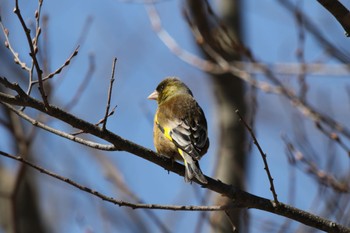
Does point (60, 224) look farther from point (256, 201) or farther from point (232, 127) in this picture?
point (256, 201)

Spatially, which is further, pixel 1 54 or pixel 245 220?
pixel 1 54

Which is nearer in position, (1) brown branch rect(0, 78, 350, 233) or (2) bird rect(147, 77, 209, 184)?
(1) brown branch rect(0, 78, 350, 233)

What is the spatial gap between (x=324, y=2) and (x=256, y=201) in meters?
1.31

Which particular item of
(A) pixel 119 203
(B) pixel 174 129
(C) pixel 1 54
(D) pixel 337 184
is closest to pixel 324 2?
(A) pixel 119 203

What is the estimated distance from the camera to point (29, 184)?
677 cm

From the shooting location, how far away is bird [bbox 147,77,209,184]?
4604 mm

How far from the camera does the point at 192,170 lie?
420 centimetres

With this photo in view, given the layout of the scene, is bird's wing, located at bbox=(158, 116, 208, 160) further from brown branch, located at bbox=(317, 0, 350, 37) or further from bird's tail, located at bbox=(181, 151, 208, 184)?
brown branch, located at bbox=(317, 0, 350, 37)

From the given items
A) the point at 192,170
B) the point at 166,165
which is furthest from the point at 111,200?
the point at 192,170

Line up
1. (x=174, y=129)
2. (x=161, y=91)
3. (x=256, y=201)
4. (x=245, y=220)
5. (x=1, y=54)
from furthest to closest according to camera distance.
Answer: (x=1, y=54)
(x=161, y=91)
(x=174, y=129)
(x=245, y=220)
(x=256, y=201)

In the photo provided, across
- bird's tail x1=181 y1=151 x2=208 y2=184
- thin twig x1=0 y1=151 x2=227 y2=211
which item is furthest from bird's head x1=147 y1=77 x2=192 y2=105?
thin twig x1=0 y1=151 x2=227 y2=211

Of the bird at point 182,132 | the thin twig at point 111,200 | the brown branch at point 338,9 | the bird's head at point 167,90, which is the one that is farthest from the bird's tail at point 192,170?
the bird's head at point 167,90

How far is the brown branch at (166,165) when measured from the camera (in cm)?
326

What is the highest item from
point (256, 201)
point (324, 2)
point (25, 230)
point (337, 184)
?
point (324, 2)
